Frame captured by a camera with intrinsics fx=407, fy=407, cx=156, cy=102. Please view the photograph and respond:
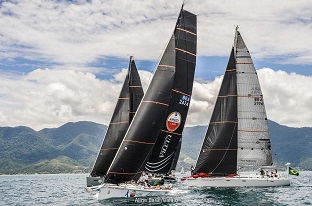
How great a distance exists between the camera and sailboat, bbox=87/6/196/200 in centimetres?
4156

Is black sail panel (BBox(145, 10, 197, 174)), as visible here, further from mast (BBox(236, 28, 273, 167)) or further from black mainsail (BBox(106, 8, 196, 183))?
mast (BBox(236, 28, 273, 167))

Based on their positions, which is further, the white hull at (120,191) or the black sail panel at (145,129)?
the black sail panel at (145,129)

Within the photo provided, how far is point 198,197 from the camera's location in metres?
49.1

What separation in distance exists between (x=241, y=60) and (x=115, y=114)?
20.5 metres

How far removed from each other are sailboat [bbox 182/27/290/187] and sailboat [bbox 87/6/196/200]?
13.5 m

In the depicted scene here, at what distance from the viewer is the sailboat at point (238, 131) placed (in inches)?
2299

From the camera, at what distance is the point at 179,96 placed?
46406 millimetres

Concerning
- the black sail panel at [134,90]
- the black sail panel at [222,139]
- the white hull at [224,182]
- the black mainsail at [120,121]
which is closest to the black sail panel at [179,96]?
the white hull at [224,182]

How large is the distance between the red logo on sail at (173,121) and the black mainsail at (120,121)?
1282 centimetres

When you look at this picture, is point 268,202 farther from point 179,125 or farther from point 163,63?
point 163,63

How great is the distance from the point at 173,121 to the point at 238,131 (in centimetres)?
1723

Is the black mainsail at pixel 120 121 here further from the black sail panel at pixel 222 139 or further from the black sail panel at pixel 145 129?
the black sail panel at pixel 145 129

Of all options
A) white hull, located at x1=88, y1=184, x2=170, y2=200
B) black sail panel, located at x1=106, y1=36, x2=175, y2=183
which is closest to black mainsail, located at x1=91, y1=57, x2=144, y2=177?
black sail panel, located at x1=106, y1=36, x2=175, y2=183

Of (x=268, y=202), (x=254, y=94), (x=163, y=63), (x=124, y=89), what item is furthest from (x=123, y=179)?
(x=254, y=94)
